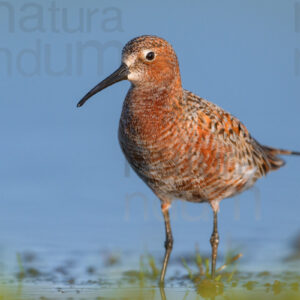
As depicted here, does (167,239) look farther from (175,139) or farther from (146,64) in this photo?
(146,64)

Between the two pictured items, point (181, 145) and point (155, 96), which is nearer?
point (181, 145)

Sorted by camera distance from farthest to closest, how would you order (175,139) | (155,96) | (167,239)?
(167,239), (155,96), (175,139)

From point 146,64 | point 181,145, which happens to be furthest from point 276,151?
point 146,64

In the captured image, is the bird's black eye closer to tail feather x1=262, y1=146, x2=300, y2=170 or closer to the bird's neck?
the bird's neck

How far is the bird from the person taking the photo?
453 inches

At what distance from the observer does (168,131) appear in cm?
1150

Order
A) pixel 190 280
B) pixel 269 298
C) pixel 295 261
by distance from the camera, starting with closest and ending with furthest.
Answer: pixel 269 298, pixel 190 280, pixel 295 261

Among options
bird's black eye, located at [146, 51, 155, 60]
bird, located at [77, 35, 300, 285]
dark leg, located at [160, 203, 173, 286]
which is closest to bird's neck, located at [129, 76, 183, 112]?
bird, located at [77, 35, 300, 285]

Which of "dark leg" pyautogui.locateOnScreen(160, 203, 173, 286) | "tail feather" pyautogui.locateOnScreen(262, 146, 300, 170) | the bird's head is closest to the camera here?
the bird's head

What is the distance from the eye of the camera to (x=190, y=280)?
A: 12.6 m

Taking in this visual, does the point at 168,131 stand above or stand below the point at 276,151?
below

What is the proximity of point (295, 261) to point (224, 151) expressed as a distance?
289cm

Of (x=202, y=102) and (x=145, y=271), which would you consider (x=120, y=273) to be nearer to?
(x=145, y=271)

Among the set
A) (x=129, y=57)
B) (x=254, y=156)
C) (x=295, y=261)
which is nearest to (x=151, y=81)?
(x=129, y=57)
